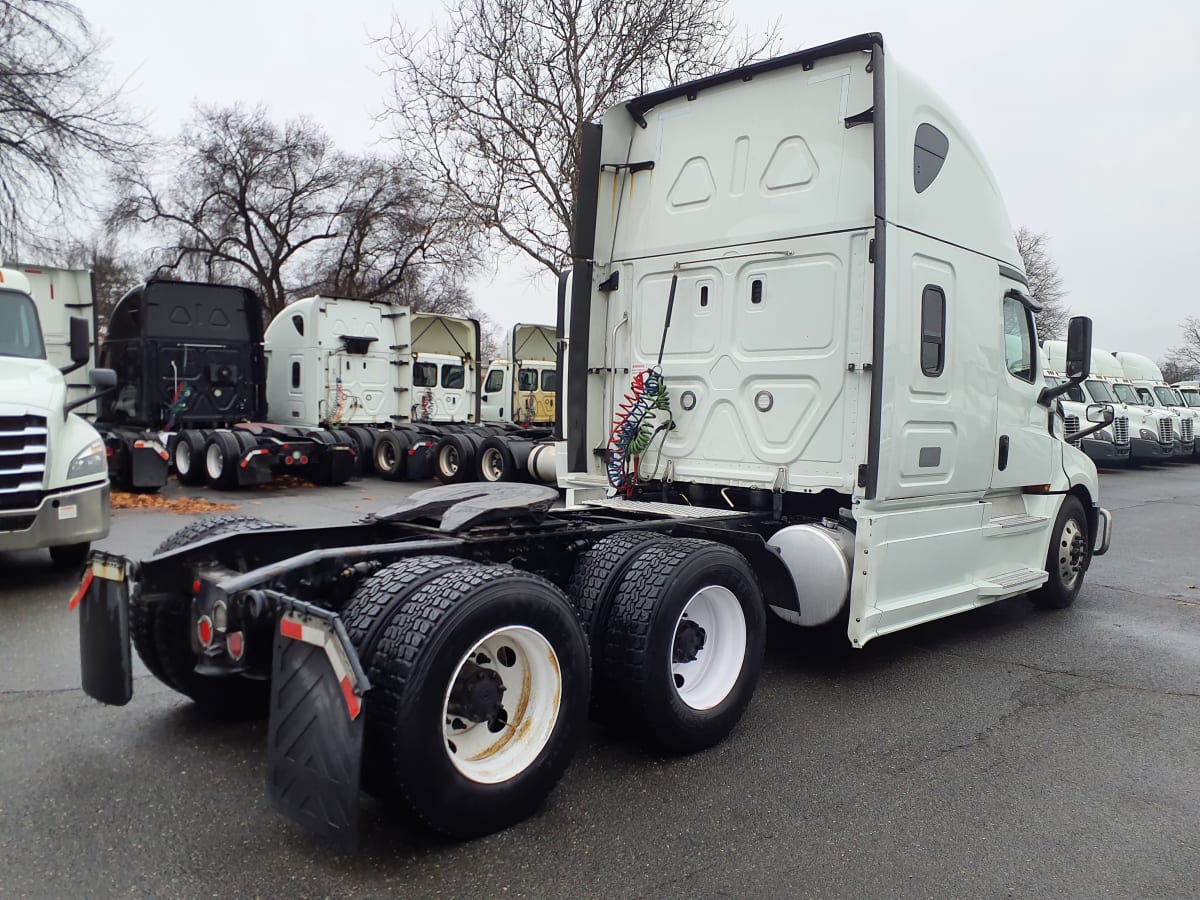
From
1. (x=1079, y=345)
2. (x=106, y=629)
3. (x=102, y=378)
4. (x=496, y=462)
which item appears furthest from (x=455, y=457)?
(x=106, y=629)

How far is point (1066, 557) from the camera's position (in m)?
7.30

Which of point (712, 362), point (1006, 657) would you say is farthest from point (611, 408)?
point (1006, 657)

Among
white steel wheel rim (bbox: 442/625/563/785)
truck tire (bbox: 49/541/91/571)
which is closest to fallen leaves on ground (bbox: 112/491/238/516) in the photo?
truck tire (bbox: 49/541/91/571)

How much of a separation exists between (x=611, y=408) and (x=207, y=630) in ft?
12.0

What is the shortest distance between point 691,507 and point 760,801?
7.92ft

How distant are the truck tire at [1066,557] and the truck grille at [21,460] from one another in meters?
7.82

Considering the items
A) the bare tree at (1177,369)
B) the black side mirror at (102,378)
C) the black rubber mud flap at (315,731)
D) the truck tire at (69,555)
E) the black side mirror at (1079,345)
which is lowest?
the truck tire at (69,555)

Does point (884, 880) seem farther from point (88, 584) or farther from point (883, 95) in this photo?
point (883, 95)

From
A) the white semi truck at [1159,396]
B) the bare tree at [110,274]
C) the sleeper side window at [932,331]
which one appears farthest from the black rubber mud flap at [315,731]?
the bare tree at [110,274]

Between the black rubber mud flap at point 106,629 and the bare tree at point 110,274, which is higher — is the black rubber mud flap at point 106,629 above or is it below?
below

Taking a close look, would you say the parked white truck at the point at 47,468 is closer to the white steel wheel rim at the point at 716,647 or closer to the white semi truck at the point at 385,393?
the white steel wheel rim at the point at 716,647

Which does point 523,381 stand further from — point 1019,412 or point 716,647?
point 716,647

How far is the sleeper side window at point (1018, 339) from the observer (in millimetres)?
6402

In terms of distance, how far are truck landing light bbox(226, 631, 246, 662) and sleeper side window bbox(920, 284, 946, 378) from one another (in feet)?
13.4
